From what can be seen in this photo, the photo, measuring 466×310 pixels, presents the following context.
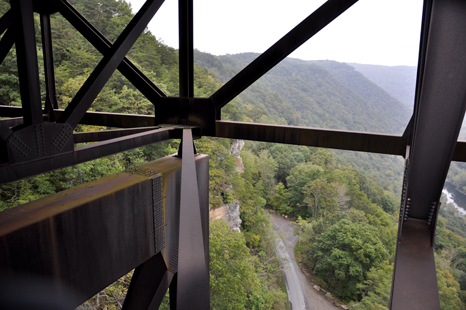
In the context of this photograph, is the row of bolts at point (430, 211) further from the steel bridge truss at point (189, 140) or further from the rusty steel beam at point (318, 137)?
the rusty steel beam at point (318, 137)

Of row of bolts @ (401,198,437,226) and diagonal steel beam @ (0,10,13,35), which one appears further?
diagonal steel beam @ (0,10,13,35)

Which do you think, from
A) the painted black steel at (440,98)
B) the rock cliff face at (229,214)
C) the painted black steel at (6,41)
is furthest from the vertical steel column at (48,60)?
the rock cliff face at (229,214)

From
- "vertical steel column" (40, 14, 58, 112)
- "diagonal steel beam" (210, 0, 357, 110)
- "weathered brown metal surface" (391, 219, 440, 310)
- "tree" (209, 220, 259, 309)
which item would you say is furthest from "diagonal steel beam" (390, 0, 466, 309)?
"tree" (209, 220, 259, 309)

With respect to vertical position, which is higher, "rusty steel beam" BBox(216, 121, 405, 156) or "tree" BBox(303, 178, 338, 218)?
"rusty steel beam" BBox(216, 121, 405, 156)

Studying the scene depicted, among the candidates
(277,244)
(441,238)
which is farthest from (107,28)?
(441,238)

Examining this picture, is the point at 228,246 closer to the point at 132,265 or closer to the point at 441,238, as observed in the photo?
the point at 132,265

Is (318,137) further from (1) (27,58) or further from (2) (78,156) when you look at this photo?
(1) (27,58)

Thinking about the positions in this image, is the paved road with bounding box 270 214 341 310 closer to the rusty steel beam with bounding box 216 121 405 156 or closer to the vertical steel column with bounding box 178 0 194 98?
the rusty steel beam with bounding box 216 121 405 156
